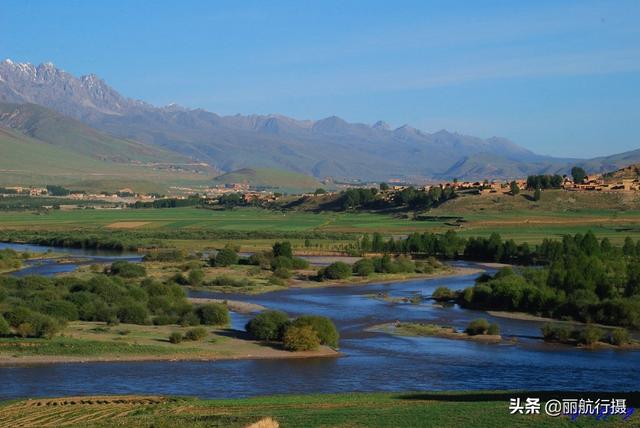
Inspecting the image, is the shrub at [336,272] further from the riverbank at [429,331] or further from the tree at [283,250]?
the riverbank at [429,331]

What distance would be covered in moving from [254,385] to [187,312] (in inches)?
611

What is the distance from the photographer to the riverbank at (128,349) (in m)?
40.4

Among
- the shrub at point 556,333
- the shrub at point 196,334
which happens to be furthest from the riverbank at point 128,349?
the shrub at point 556,333

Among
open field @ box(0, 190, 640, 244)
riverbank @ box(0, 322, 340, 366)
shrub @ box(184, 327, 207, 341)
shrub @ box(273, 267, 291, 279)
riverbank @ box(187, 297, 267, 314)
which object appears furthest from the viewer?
open field @ box(0, 190, 640, 244)

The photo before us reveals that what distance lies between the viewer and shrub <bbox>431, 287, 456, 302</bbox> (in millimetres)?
61869

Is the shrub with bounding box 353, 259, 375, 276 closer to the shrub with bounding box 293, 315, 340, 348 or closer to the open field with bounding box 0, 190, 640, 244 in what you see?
the open field with bounding box 0, 190, 640, 244

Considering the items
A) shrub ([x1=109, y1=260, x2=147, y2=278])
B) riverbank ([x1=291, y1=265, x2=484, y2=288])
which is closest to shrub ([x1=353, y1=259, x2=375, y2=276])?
riverbank ([x1=291, y1=265, x2=484, y2=288])

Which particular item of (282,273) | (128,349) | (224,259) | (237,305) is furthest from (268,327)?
(224,259)

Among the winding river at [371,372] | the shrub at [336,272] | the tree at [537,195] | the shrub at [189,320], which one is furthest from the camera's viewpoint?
the tree at [537,195]

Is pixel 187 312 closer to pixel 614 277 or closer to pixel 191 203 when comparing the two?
pixel 614 277

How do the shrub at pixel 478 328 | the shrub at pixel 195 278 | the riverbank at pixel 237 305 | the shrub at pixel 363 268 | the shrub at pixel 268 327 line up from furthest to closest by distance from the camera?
the shrub at pixel 363 268 → the shrub at pixel 195 278 → the riverbank at pixel 237 305 → the shrub at pixel 478 328 → the shrub at pixel 268 327

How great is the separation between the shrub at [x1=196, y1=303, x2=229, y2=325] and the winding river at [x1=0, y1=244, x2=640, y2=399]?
3.06ft

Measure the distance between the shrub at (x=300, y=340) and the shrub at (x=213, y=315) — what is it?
6.68 m

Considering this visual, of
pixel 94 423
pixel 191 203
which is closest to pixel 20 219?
pixel 191 203
